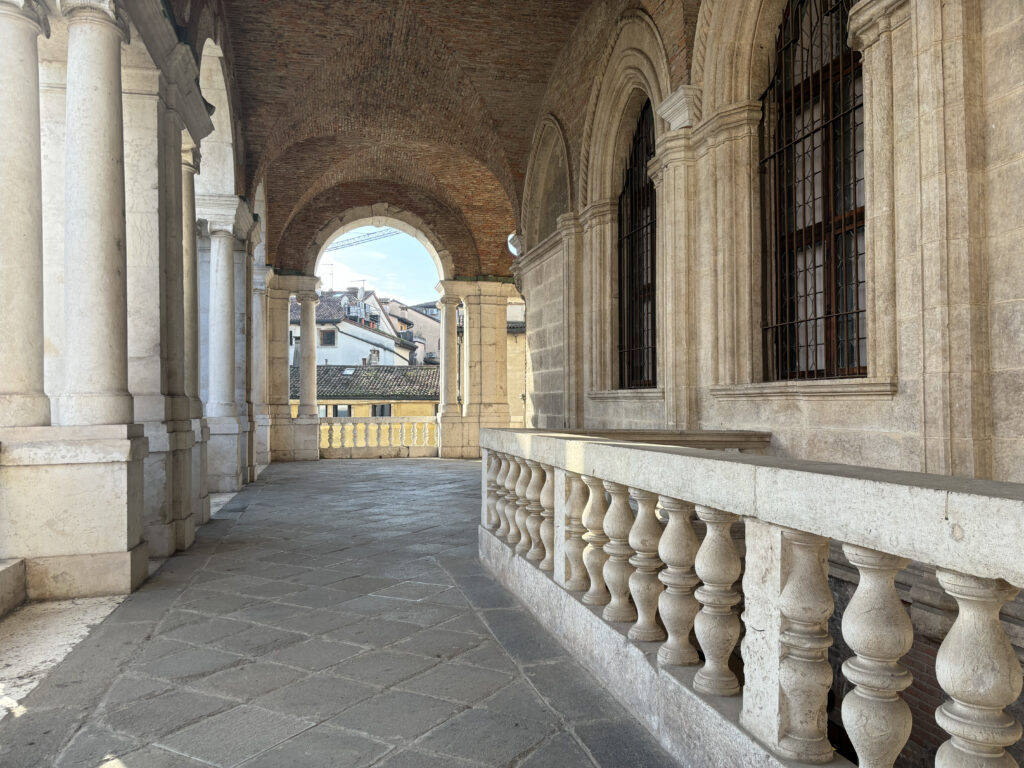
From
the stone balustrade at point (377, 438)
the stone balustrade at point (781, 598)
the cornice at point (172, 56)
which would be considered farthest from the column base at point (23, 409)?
the stone balustrade at point (377, 438)

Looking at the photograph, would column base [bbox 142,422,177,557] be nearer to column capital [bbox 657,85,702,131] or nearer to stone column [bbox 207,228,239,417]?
stone column [bbox 207,228,239,417]

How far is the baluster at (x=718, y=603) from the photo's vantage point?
2.12 metres

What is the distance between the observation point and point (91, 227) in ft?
15.3

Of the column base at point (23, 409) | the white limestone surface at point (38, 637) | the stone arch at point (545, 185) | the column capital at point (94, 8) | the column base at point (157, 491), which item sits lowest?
the white limestone surface at point (38, 637)

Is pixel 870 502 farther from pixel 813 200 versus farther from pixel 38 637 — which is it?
pixel 813 200

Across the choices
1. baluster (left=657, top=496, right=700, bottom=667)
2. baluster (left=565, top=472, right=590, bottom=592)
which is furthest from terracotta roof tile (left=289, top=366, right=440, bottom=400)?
baluster (left=657, top=496, right=700, bottom=667)

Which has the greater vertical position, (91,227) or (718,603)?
(91,227)

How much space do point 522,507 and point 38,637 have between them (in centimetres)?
254

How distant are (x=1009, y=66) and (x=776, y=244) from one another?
8.08 feet

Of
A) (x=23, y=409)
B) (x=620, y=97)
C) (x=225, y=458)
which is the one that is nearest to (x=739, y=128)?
(x=620, y=97)

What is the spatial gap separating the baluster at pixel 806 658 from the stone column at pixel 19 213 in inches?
174

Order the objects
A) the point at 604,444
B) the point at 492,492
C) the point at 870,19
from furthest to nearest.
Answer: the point at 492,492 < the point at 870,19 < the point at 604,444

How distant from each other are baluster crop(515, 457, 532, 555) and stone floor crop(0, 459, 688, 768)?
13.0 inches

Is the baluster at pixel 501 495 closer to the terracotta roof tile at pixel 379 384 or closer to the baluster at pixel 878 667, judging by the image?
the baluster at pixel 878 667
